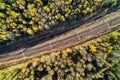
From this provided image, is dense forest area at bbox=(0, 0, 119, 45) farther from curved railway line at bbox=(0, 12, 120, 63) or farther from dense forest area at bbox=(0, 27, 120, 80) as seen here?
dense forest area at bbox=(0, 27, 120, 80)

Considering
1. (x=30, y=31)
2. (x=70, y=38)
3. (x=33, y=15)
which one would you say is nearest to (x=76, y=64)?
(x=70, y=38)

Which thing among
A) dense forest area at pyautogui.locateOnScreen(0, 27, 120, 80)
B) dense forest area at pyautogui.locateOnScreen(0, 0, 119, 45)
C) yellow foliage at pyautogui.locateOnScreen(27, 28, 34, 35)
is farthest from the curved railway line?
yellow foliage at pyautogui.locateOnScreen(27, 28, 34, 35)

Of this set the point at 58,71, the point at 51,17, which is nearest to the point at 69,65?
the point at 58,71

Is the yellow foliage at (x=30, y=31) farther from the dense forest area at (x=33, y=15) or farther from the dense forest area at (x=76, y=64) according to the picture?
the dense forest area at (x=76, y=64)

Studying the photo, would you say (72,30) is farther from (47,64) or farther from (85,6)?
(47,64)

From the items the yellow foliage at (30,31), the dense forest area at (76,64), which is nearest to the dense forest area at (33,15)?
the yellow foliage at (30,31)
